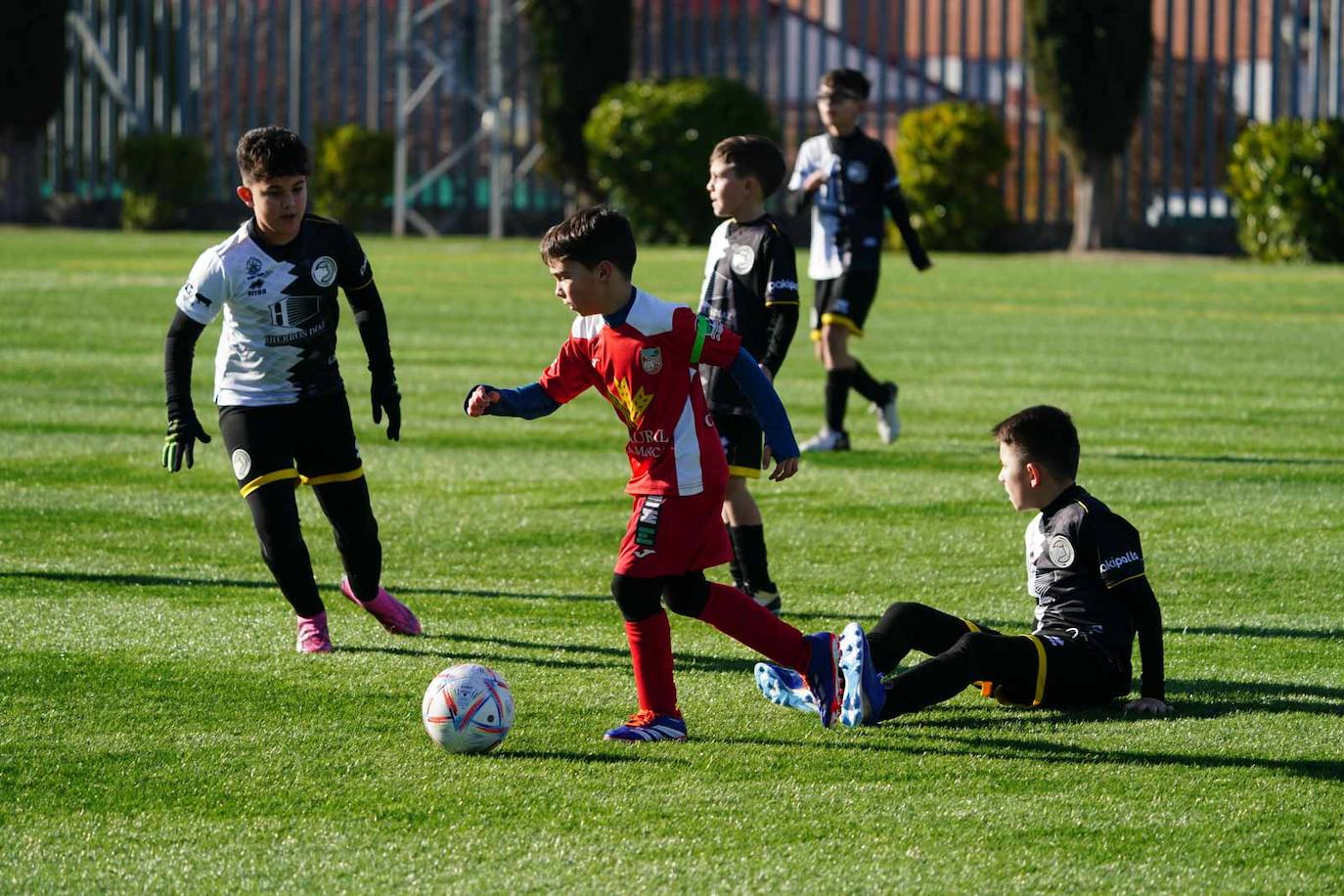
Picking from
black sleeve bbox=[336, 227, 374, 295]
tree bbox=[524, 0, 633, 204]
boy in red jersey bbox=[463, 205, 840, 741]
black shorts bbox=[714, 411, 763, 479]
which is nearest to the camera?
boy in red jersey bbox=[463, 205, 840, 741]

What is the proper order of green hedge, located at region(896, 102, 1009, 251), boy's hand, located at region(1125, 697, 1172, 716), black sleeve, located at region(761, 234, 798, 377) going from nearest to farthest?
boy's hand, located at region(1125, 697, 1172, 716) < black sleeve, located at region(761, 234, 798, 377) < green hedge, located at region(896, 102, 1009, 251)

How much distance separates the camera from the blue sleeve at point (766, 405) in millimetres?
5570

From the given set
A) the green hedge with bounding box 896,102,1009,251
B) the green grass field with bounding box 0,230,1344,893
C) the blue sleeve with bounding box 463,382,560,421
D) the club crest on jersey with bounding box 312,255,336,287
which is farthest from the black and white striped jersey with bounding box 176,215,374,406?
the green hedge with bounding box 896,102,1009,251

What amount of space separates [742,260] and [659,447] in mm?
2222

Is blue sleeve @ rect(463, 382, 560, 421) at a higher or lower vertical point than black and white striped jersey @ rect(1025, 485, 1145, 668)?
higher

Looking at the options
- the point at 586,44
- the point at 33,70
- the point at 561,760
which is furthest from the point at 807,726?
the point at 33,70

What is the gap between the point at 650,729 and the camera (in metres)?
5.43

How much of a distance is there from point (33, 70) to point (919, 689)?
114 ft

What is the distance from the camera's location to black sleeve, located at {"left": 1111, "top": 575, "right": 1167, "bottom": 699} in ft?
18.4

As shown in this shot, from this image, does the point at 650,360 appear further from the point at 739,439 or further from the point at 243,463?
the point at 739,439

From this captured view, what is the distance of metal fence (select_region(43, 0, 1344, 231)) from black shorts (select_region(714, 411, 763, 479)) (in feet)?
78.7

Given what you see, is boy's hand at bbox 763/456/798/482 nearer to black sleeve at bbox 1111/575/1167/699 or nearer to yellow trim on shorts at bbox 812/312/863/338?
black sleeve at bbox 1111/575/1167/699

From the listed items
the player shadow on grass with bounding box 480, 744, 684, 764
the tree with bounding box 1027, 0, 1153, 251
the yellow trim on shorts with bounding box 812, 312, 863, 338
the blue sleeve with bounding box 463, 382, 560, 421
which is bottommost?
the player shadow on grass with bounding box 480, 744, 684, 764

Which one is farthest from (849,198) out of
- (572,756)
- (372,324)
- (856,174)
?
(572,756)
